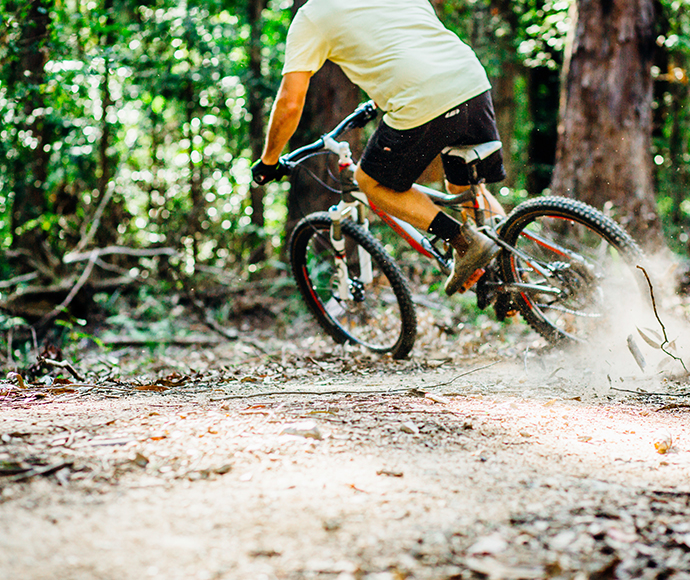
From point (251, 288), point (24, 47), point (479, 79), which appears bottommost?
point (251, 288)

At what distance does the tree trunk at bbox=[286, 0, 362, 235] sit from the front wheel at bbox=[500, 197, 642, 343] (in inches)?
97.3

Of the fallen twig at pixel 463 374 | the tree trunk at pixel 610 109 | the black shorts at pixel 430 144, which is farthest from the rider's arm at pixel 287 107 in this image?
the tree trunk at pixel 610 109

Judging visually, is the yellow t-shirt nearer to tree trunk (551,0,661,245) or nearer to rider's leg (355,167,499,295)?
rider's leg (355,167,499,295)

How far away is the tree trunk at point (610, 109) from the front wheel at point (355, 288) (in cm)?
253

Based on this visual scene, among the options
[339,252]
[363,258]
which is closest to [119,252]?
[339,252]

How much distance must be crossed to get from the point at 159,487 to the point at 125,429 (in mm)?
545

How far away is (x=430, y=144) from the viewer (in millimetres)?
3004

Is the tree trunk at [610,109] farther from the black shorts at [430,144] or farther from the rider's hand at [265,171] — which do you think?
the rider's hand at [265,171]

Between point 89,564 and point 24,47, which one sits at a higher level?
point 24,47

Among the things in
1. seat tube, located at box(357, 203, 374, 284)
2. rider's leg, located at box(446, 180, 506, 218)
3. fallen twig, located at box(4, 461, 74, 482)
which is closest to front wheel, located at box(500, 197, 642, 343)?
rider's leg, located at box(446, 180, 506, 218)

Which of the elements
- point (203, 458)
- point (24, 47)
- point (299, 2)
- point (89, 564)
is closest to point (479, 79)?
point (203, 458)

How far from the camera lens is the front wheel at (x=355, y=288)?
3.77 meters

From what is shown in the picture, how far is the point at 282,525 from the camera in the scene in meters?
1.41

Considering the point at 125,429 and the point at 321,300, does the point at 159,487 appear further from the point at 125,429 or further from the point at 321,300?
the point at 321,300
